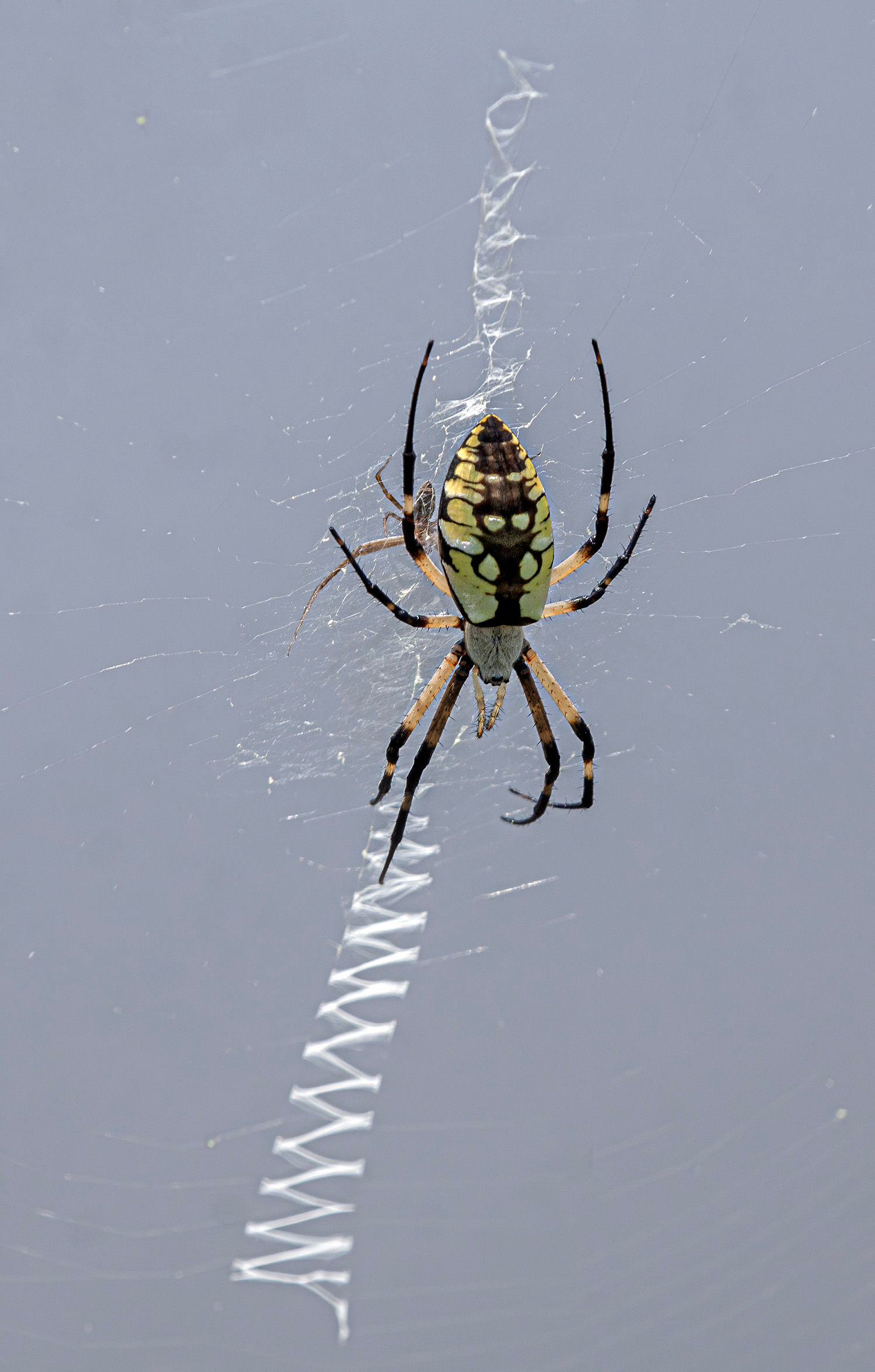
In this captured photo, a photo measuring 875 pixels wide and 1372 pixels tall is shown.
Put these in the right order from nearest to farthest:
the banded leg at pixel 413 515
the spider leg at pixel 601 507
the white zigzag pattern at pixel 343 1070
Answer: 1. the banded leg at pixel 413 515
2. the spider leg at pixel 601 507
3. the white zigzag pattern at pixel 343 1070

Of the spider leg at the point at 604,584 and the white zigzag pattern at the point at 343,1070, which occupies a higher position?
the spider leg at the point at 604,584

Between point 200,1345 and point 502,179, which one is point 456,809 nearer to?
point 502,179

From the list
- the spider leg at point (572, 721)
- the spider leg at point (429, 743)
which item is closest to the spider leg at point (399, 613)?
the spider leg at point (429, 743)

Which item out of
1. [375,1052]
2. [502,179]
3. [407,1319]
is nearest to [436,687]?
[502,179]

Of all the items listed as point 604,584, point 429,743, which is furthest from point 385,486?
point 429,743

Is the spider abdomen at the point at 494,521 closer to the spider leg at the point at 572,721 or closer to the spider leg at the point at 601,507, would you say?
the spider leg at the point at 601,507

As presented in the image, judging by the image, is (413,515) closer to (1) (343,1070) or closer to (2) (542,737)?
(2) (542,737)

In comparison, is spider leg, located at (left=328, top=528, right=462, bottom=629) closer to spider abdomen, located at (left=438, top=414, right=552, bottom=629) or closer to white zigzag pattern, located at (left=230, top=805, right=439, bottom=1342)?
spider abdomen, located at (left=438, top=414, right=552, bottom=629)
